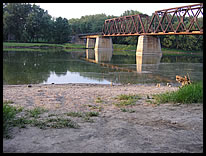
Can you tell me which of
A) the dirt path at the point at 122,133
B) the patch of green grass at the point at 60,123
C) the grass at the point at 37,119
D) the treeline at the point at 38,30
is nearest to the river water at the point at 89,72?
the grass at the point at 37,119

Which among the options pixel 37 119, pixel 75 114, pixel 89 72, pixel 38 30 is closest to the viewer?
pixel 37 119

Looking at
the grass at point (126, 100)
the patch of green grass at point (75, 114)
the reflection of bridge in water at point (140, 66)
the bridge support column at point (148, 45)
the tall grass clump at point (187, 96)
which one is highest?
the bridge support column at point (148, 45)

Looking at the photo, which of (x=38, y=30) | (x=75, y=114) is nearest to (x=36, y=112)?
(x=75, y=114)

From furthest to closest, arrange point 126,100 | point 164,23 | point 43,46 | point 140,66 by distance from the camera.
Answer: point 43,46 < point 164,23 < point 140,66 < point 126,100

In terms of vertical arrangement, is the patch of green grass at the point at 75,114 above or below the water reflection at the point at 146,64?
below

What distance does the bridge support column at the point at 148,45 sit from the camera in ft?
189

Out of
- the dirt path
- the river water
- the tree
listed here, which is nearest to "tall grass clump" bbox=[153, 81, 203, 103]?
the dirt path

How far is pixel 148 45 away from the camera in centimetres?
5831

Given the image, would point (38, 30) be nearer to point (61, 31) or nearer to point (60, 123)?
point (61, 31)

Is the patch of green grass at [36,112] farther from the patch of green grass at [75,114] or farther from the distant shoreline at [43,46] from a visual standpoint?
the distant shoreline at [43,46]

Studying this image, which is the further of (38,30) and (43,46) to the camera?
(38,30)

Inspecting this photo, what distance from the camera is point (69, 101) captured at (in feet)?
27.3

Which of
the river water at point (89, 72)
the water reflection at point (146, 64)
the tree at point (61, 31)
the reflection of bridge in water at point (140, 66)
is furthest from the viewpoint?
the tree at point (61, 31)

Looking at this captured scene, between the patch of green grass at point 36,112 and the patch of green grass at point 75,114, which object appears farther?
the patch of green grass at point 75,114
